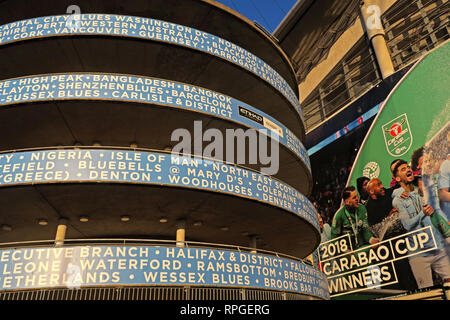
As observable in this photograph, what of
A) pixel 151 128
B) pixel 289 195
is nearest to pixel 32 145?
pixel 151 128

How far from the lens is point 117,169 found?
14.7 meters

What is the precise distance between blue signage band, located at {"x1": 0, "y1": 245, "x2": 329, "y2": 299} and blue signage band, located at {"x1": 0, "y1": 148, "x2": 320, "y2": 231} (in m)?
2.69

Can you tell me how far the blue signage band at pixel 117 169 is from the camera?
1438cm

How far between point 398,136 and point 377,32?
1066 centimetres

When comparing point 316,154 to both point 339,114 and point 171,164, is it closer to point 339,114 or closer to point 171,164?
point 339,114

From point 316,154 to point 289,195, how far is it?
656 inches

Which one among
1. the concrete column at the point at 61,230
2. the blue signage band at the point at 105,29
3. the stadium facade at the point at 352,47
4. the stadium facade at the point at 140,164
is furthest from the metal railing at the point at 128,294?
the stadium facade at the point at 352,47

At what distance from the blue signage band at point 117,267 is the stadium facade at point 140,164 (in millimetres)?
39

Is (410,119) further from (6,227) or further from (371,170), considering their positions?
(6,227)

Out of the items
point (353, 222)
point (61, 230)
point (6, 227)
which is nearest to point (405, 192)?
point (353, 222)

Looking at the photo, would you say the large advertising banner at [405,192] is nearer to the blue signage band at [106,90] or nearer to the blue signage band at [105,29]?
the blue signage band at [106,90]

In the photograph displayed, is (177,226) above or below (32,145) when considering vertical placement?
below

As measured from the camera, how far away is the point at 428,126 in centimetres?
2481
